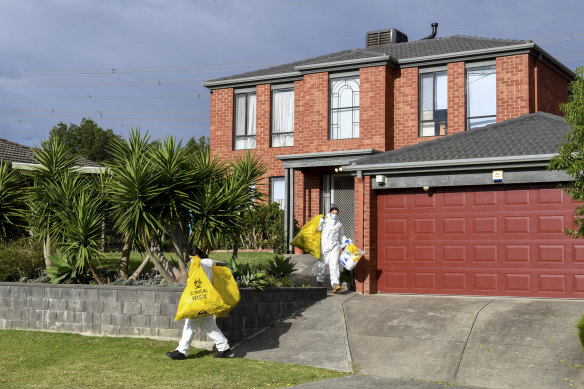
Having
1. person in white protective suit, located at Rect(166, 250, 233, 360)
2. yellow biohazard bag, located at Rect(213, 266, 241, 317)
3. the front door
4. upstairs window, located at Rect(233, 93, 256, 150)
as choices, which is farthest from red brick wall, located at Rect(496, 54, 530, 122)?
person in white protective suit, located at Rect(166, 250, 233, 360)

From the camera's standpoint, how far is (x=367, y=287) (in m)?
15.1

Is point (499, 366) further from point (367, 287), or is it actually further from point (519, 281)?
point (367, 287)

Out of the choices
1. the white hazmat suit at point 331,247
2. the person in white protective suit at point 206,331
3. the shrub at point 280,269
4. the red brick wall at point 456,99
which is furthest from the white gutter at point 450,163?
the red brick wall at point 456,99

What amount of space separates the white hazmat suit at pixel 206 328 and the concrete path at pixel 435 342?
560 mm

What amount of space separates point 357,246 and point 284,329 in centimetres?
340

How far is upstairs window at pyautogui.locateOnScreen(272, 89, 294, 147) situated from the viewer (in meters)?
25.0

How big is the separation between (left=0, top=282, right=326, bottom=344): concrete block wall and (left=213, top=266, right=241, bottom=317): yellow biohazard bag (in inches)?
36.1

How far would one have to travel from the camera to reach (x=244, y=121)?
85.5 feet

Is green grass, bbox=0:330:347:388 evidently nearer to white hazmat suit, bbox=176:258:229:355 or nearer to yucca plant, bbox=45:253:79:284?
white hazmat suit, bbox=176:258:229:355

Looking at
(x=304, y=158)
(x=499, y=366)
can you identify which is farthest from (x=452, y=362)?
(x=304, y=158)

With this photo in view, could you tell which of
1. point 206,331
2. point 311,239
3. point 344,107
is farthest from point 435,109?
point 206,331

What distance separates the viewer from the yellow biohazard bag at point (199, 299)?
34.6ft

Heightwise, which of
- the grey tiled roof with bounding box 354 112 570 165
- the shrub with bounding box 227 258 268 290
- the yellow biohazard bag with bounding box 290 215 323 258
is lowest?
the shrub with bounding box 227 258 268 290

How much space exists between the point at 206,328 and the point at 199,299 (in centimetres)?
66
